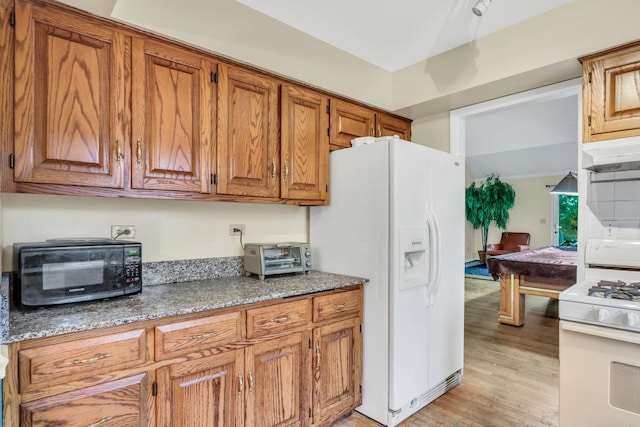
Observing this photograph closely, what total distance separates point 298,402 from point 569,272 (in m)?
3.29

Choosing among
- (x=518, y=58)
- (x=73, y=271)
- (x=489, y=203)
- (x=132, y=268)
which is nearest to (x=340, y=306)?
(x=132, y=268)

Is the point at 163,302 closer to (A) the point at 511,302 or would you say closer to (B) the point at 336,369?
(B) the point at 336,369

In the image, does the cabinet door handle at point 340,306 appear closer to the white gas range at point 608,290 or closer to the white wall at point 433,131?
the white gas range at point 608,290

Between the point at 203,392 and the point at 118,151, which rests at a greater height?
the point at 118,151

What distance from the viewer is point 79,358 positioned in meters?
1.25

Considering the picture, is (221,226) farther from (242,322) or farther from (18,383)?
(18,383)

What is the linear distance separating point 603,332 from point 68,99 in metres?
2.67

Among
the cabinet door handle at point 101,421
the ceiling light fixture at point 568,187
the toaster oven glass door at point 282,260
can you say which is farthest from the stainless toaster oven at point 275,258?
the ceiling light fixture at point 568,187

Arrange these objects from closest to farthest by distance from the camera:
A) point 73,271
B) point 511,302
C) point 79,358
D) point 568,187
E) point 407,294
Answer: point 79,358 → point 73,271 → point 407,294 → point 511,302 → point 568,187

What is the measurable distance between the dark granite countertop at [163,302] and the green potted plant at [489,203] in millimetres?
7201

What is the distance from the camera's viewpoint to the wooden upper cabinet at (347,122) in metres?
2.55

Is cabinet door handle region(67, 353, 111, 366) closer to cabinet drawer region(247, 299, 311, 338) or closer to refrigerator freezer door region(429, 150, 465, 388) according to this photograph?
cabinet drawer region(247, 299, 311, 338)

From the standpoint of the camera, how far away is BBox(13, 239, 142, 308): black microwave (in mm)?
1389

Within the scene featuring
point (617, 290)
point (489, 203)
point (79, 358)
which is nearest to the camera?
point (79, 358)
